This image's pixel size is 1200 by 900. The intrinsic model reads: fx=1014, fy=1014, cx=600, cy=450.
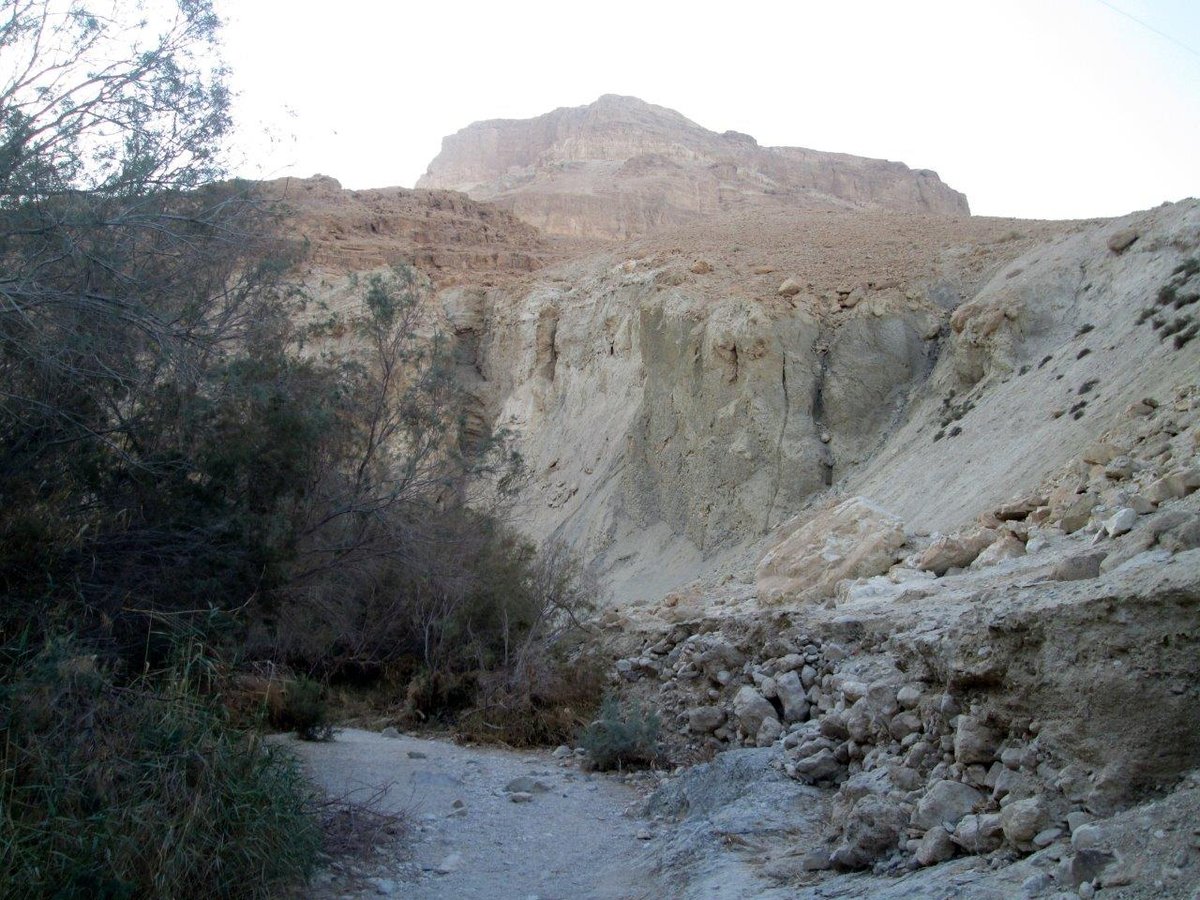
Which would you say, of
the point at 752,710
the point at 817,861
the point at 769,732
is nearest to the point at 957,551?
the point at 752,710

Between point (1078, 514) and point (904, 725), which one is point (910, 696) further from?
point (1078, 514)

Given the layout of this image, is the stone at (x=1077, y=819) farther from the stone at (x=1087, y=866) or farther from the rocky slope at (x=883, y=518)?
the stone at (x=1087, y=866)

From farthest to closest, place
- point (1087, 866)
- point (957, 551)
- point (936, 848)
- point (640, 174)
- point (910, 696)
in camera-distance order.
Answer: point (640, 174), point (957, 551), point (910, 696), point (936, 848), point (1087, 866)

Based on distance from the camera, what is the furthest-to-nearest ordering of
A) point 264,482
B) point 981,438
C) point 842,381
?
point 842,381 < point 981,438 < point 264,482

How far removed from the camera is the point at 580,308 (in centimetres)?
2927

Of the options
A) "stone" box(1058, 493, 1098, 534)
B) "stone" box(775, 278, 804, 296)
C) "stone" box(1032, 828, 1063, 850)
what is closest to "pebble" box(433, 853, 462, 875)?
"stone" box(1032, 828, 1063, 850)

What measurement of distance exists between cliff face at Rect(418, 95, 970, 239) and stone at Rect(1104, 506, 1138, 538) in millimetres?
41104

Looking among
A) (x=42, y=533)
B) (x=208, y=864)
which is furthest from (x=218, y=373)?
(x=208, y=864)

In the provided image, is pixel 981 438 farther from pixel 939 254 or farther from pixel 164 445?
pixel 164 445

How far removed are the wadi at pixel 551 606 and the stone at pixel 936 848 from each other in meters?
0.02

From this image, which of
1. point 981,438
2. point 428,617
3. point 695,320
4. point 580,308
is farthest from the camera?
point 580,308

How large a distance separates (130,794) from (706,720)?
581 centimetres

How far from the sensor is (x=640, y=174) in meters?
64.4

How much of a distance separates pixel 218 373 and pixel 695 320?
17.3m
